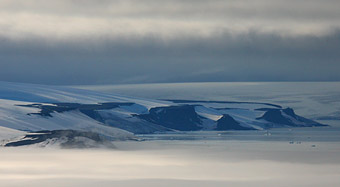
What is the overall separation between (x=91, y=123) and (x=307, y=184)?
10788cm

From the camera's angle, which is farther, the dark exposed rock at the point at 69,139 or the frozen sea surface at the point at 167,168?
the dark exposed rock at the point at 69,139

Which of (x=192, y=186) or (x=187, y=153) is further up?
(x=187, y=153)

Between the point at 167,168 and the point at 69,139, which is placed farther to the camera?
the point at 69,139

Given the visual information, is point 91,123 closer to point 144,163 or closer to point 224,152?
point 224,152

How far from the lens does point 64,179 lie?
60.9 meters

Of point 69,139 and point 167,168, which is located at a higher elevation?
point 69,139

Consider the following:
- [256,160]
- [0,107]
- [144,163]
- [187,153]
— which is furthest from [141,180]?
[0,107]

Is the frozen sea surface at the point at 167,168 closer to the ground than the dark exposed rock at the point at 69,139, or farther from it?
closer to the ground

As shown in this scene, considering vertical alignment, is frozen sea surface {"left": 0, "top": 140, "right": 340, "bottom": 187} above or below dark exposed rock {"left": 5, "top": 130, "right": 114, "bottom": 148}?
below

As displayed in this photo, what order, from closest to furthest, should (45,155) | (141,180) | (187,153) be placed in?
(141,180), (45,155), (187,153)

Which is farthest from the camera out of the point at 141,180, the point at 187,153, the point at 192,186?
the point at 187,153

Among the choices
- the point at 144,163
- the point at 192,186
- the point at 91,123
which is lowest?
the point at 192,186

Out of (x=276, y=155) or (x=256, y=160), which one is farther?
(x=276, y=155)

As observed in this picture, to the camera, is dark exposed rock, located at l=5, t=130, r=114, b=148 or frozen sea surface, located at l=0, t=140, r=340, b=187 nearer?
frozen sea surface, located at l=0, t=140, r=340, b=187
